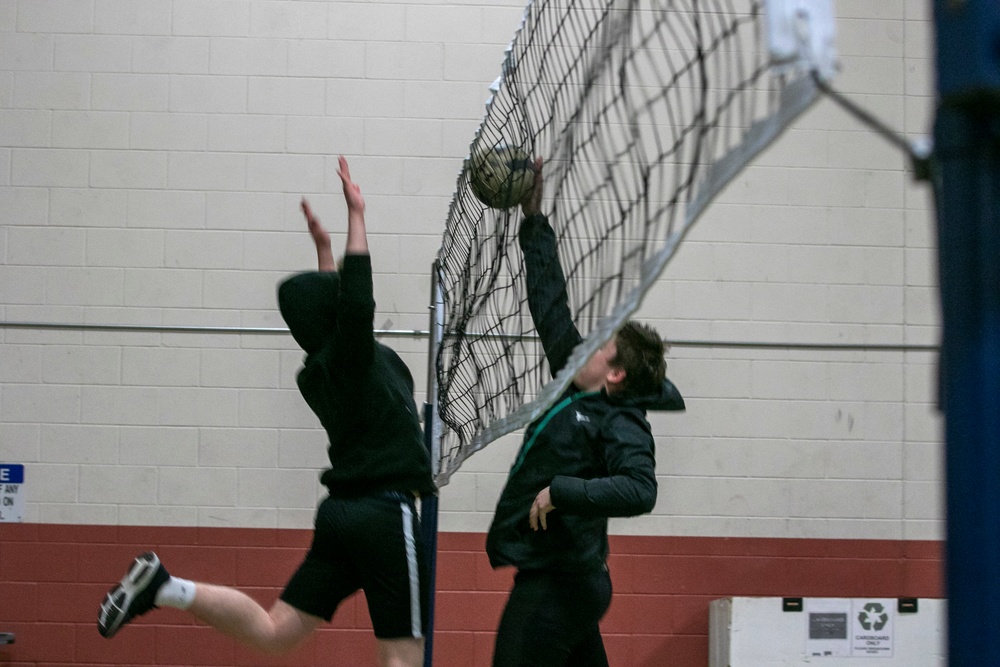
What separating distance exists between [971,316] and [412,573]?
2.23 meters

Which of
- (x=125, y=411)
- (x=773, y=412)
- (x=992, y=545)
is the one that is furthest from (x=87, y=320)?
(x=992, y=545)

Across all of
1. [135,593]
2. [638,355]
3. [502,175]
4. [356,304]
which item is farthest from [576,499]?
[135,593]

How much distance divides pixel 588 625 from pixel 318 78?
3393 mm

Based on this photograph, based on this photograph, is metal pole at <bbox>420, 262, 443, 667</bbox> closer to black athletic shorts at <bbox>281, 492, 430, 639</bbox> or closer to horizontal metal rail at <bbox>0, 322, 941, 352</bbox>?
black athletic shorts at <bbox>281, 492, 430, 639</bbox>

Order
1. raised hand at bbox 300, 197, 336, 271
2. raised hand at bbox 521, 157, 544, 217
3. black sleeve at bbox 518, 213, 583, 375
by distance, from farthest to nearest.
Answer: raised hand at bbox 300, 197, 336, 271, raised hand at bbox 521, 157, 544, 217, black sleeve at bbox 518, 213, 583, 375

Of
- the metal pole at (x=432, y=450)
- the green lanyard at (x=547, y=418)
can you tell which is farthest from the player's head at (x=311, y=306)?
the green lanyard at (x=547, y=418)

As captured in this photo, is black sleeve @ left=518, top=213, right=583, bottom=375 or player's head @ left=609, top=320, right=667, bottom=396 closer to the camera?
black sleeve @ left=518, top=213, right=583, bottom=375

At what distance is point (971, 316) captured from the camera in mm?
1191

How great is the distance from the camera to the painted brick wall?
204 inches

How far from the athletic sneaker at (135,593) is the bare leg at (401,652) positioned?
2.28 feet

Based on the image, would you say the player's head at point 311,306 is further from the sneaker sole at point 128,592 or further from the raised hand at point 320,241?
the sneaker sole at point 128,592

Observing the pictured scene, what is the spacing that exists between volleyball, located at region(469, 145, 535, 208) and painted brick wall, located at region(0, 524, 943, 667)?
2.62m

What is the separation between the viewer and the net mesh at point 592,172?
66.2 inches

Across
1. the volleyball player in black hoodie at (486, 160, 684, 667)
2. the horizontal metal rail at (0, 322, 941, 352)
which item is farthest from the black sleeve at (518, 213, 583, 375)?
the horizontal metal rail at (0, 322, 941, 352)
